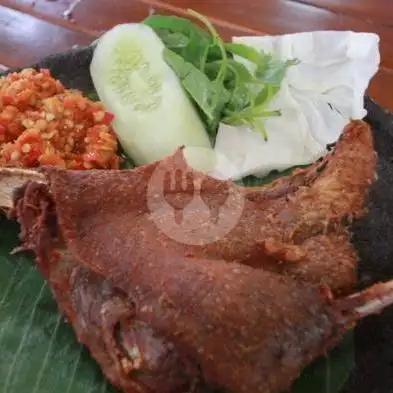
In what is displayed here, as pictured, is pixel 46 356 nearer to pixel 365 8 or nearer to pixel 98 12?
pixel 98 12

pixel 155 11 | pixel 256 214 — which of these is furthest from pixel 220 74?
pixel 155 11

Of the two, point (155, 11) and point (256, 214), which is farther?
point (155, 11)

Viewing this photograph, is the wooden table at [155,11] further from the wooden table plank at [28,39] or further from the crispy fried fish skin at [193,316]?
the crispy fried fish skin at [193,316]

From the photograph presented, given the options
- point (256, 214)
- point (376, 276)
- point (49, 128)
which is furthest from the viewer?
point (49, 128)

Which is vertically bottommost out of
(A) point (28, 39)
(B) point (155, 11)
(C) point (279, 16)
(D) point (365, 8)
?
(A) point (28, 39)

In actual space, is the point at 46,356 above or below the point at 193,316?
below

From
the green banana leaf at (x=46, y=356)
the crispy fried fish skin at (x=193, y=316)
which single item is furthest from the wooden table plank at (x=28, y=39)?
the crispy fried fish skin at (x=193, y=316)

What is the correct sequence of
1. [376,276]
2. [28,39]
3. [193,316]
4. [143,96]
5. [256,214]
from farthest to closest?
[28,39], [143,96], [376,276], [256,214], [193,316]

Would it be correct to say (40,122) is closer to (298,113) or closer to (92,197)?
(92,197)
